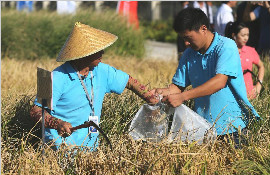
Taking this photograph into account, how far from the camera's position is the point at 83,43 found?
4.16 m

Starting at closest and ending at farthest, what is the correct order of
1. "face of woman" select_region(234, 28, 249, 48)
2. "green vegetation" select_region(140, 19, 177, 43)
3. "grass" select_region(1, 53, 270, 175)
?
1. "grass" select_region(1, 53, 270, 175)
2. "face of woman" select_region(234, 28, 249, 48)
3. "green vegetation" select_region(140, 19, 177, 43)

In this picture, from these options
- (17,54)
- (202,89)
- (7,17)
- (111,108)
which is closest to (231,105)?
(202,89)

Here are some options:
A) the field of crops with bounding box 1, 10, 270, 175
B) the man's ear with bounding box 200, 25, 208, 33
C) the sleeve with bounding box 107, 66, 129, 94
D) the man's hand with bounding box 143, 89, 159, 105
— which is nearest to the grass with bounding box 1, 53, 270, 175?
the field of crops with bounding box 1, 10, 270, 175

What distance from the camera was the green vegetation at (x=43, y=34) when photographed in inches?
423

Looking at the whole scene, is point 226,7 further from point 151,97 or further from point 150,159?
point 150,159

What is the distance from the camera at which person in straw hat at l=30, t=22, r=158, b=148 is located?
4.13 m

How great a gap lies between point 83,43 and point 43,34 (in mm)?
7159

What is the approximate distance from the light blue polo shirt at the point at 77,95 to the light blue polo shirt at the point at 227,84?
23.7 inches

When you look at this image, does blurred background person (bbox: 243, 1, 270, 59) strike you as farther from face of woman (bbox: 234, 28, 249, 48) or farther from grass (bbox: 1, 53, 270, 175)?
grass (bbox: 1, 53, 270, 175)

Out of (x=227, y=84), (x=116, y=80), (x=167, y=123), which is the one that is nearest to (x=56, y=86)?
(x=116, y=80)

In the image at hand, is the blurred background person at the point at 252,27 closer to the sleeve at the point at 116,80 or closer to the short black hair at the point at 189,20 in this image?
the short black hair at the point at 189,20

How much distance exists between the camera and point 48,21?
1137cm

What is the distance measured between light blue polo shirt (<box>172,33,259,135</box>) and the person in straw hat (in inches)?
24.0

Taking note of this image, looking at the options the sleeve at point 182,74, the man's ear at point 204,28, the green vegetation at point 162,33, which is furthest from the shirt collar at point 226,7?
the green vegetation at point 162,33
